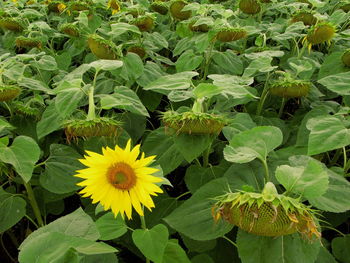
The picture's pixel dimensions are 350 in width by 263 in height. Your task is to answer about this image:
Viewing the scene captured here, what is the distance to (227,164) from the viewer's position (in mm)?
1040

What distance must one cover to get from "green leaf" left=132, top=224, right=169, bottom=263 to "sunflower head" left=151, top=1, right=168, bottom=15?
1.39m

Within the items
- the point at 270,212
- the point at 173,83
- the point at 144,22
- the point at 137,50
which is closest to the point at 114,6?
the point at 144,22

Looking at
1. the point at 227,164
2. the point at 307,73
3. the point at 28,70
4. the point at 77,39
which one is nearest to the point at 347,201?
the point at 227,164

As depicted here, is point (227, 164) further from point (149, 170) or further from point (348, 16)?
point (348, 16)

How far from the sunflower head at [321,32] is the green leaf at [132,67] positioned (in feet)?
1.91

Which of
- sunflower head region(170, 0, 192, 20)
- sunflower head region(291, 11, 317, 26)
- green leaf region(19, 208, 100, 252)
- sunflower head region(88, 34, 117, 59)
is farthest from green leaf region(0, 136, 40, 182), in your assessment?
sunflower head region(291, 11, 317, 26)

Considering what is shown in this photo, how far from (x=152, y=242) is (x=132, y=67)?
69cm

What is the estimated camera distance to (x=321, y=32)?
133 cm

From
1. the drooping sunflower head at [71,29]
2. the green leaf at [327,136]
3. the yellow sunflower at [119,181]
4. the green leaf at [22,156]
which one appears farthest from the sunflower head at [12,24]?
the green leaf at [327,136]

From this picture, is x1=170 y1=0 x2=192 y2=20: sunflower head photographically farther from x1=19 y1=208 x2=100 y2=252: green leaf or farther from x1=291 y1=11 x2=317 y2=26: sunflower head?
x1=19 y1=208 x2=100 y2=252: green leaf

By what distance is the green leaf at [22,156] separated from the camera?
0.87 meters

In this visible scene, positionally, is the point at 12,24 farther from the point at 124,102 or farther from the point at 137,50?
the point at 124,102

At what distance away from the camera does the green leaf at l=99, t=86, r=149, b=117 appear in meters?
0.94

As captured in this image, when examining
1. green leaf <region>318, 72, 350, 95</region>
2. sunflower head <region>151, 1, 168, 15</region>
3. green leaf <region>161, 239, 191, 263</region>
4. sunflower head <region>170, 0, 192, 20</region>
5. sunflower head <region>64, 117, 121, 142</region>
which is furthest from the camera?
sunflower head <region>151, 1, 168, 15</region>
